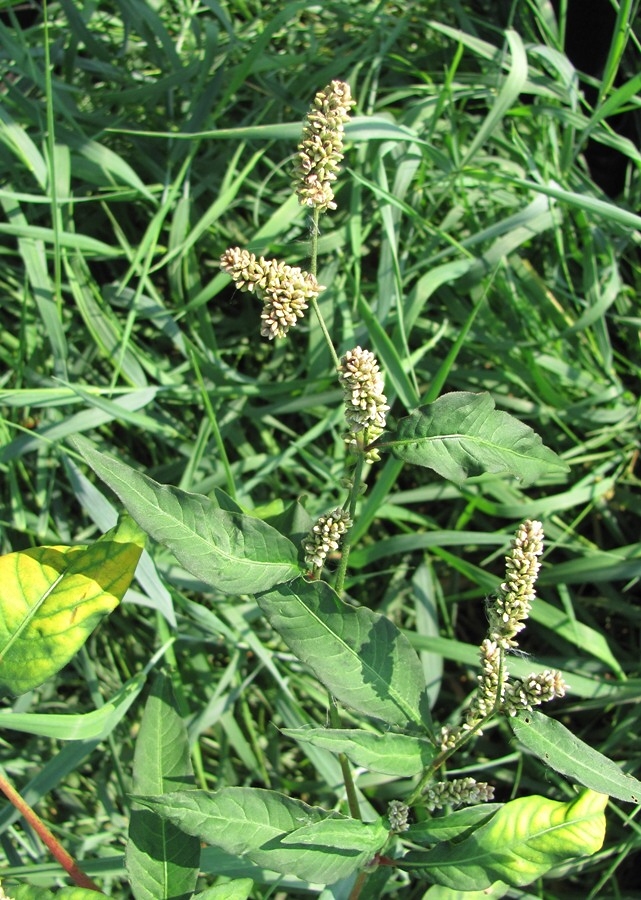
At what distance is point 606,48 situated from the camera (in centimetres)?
225

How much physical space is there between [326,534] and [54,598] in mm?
368

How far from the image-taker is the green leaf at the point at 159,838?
104 cm

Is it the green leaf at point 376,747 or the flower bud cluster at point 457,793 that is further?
the flower bud cluster at point 457,793

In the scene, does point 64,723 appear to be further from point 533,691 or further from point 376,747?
point 533,691

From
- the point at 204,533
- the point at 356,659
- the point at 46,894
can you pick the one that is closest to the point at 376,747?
the point at 356,659

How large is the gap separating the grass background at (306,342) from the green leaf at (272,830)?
2.24ft

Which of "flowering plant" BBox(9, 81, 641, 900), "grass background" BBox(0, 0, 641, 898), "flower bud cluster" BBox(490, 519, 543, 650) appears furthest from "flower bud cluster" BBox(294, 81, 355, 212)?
"grass background" BBox(0, 0, 641, 898)

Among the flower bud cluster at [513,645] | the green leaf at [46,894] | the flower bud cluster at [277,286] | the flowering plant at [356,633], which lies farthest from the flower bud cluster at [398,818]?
the flower bud cluster at [277,286]

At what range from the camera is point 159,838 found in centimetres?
106

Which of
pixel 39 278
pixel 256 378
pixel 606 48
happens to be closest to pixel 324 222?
pixel 256 378

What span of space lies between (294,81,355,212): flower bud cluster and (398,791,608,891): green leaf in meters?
0.73

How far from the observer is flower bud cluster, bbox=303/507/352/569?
3.11ft

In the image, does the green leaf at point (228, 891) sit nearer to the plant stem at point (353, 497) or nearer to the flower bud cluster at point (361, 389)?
the plant stem at point (353, 497)

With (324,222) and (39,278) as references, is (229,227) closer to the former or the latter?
(324,222)
